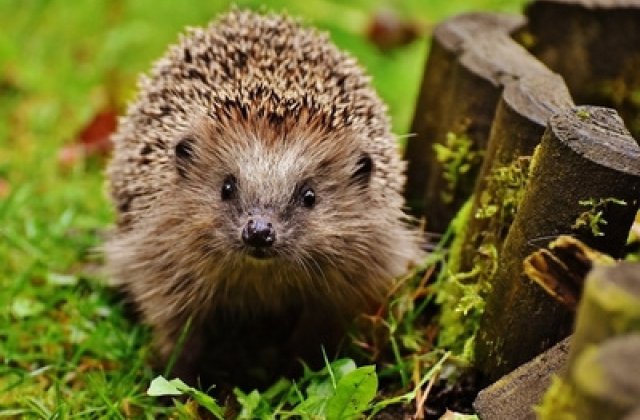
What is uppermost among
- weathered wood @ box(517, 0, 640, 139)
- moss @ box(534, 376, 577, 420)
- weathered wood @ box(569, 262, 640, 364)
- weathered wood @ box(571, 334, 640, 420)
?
weathered wood @ box(517, 0, 640, 139)

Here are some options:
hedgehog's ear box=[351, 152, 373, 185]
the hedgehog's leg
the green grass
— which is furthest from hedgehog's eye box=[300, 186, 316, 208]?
the green grass

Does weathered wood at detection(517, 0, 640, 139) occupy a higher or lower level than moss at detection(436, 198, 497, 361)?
higher

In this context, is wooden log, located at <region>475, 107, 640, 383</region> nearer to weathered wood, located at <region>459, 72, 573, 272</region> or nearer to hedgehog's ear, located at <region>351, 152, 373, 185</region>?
weathered wood, located at <region>459, 72, 573, 272</region>

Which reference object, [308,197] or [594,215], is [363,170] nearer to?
[308,197]

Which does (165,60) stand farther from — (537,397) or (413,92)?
(413,92)

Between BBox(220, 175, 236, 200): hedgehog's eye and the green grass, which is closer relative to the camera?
BBox(220, 175, 236, 200): hedgehog's eye

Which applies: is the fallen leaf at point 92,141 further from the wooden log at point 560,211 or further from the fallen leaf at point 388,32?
the wooden log at point 560,211

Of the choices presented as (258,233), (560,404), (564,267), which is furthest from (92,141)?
(560,404)

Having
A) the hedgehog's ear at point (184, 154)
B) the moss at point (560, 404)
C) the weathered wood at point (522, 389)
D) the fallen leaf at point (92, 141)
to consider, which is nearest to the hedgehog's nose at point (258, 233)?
the hedgehog's ear at point (184, 154)
